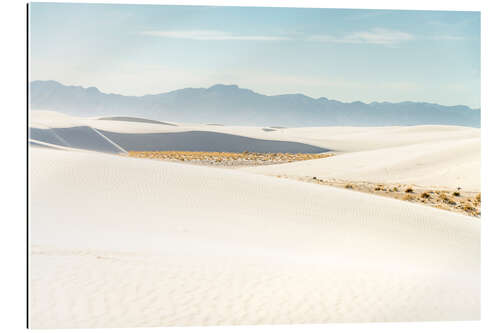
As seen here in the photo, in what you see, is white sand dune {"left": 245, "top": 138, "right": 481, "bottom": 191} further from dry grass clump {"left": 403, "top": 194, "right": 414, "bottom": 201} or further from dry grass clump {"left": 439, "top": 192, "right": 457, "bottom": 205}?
dry grass clump {"left": 403, "top": 194, "right": 414, "bottom": 201}

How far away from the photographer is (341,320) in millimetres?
6324

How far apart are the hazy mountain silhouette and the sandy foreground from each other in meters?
1.89

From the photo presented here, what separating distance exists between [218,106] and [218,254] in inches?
1353

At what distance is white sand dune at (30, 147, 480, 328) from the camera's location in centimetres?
607

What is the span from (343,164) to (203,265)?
17.7 m

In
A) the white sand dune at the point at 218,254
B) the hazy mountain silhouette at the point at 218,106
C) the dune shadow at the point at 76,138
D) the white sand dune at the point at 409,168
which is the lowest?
the white sand dune at the point at 218,254

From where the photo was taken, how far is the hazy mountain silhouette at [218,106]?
13.1m

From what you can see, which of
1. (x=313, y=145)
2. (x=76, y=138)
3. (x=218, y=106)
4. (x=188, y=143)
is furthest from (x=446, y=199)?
(x=218, y=106)

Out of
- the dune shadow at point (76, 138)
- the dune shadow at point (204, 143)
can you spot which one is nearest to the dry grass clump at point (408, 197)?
the dune shadow at point (76, 138)

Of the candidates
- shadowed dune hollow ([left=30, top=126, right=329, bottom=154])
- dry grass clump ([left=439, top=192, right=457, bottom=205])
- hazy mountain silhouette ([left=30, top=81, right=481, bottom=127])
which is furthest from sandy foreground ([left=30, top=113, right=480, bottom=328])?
shadowed dune hollow ([left=30, top=126, right=329, bottom=154])

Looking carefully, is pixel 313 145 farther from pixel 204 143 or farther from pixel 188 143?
pixel 188 143

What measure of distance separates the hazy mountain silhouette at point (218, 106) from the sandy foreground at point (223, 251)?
1.89 metres

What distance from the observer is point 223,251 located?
7125 millimetres

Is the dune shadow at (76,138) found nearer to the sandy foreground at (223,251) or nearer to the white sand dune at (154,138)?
the white sand dune at (154,138)
